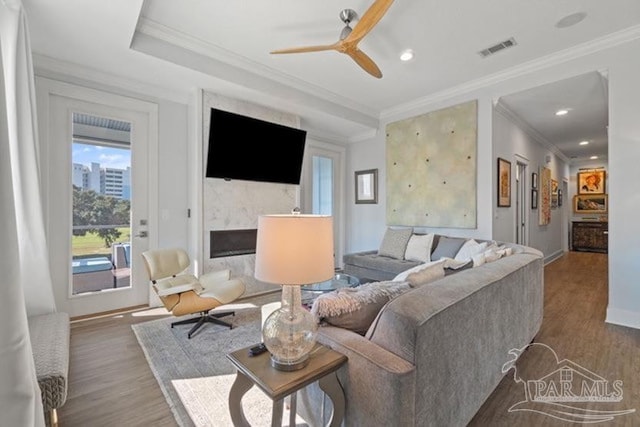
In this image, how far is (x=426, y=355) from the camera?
1157 millimetres

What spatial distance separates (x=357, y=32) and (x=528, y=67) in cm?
264

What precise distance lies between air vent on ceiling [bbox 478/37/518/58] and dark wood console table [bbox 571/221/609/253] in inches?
278

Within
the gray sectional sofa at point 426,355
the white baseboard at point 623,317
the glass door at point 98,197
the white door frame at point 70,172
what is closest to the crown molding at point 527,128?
the white baseboard at point 623,317

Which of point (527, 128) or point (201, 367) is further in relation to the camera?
point (527, 128)

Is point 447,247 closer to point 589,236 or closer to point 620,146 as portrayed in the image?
point 620,146

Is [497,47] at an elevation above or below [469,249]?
above

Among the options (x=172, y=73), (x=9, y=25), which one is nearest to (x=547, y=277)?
(x=172, y=73)

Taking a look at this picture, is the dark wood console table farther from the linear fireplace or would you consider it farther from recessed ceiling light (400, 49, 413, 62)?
the linear fireplace

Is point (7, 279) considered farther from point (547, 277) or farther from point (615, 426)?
point (547, 277)

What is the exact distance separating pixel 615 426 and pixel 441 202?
3.12 m

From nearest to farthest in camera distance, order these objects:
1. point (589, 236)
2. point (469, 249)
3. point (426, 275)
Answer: point (426, 275)
point (469, 249)
point (589, 236)

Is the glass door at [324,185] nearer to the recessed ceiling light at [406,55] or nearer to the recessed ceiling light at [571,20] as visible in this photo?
the recessed ceiling light at [406,55]

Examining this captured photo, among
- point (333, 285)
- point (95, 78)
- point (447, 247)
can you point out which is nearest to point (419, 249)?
point (447, 247)

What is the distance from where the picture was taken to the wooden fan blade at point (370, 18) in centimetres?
201
